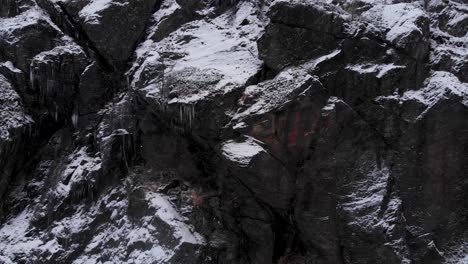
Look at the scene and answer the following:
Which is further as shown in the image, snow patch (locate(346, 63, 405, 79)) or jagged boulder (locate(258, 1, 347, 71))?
jagged boulder (locate(258, 1, 347, 71))

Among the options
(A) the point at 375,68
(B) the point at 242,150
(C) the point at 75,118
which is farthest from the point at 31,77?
(A) the point at 375,68

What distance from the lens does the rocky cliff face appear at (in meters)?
12.9

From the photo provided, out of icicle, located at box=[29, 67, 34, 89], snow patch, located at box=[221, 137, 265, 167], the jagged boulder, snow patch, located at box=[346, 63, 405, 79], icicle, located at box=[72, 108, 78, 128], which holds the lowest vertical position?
snow patch, located at box=[221, 137, 265, 167]

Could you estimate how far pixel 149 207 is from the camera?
44.2ft

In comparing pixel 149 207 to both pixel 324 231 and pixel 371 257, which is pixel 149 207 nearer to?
pixel 324 231

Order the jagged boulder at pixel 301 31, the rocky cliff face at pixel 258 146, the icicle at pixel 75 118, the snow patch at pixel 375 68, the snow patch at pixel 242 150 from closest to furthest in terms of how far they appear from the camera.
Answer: the snow patch at pixel 242 150, the rocky cliff face at pixel 258 146, the snow patch at pixel 375 68, the jagged boulder at pixel 301 31, the icicle at pixel 75 118

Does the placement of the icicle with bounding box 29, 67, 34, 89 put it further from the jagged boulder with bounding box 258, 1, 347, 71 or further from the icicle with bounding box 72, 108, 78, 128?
the jagged boulder with bounding box 258, 1, 347, 71

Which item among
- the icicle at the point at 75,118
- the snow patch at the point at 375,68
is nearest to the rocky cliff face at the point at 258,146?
the snow patch at the point at 375,68

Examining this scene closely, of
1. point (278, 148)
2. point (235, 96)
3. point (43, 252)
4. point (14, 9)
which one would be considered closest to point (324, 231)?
point (278, 148)

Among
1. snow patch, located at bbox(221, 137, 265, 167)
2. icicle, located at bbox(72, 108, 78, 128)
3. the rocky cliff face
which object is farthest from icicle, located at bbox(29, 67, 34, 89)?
snow patch, located at bbox(221, 137, 265, 167)

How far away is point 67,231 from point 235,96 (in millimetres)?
6393

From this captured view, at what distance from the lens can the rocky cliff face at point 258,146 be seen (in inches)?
507

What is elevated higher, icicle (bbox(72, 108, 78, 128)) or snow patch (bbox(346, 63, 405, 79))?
snow patch (bbox(346, 63, 405, 79))

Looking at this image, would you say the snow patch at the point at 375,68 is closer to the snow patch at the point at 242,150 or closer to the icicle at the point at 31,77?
the snow patch at the point at 242,150
